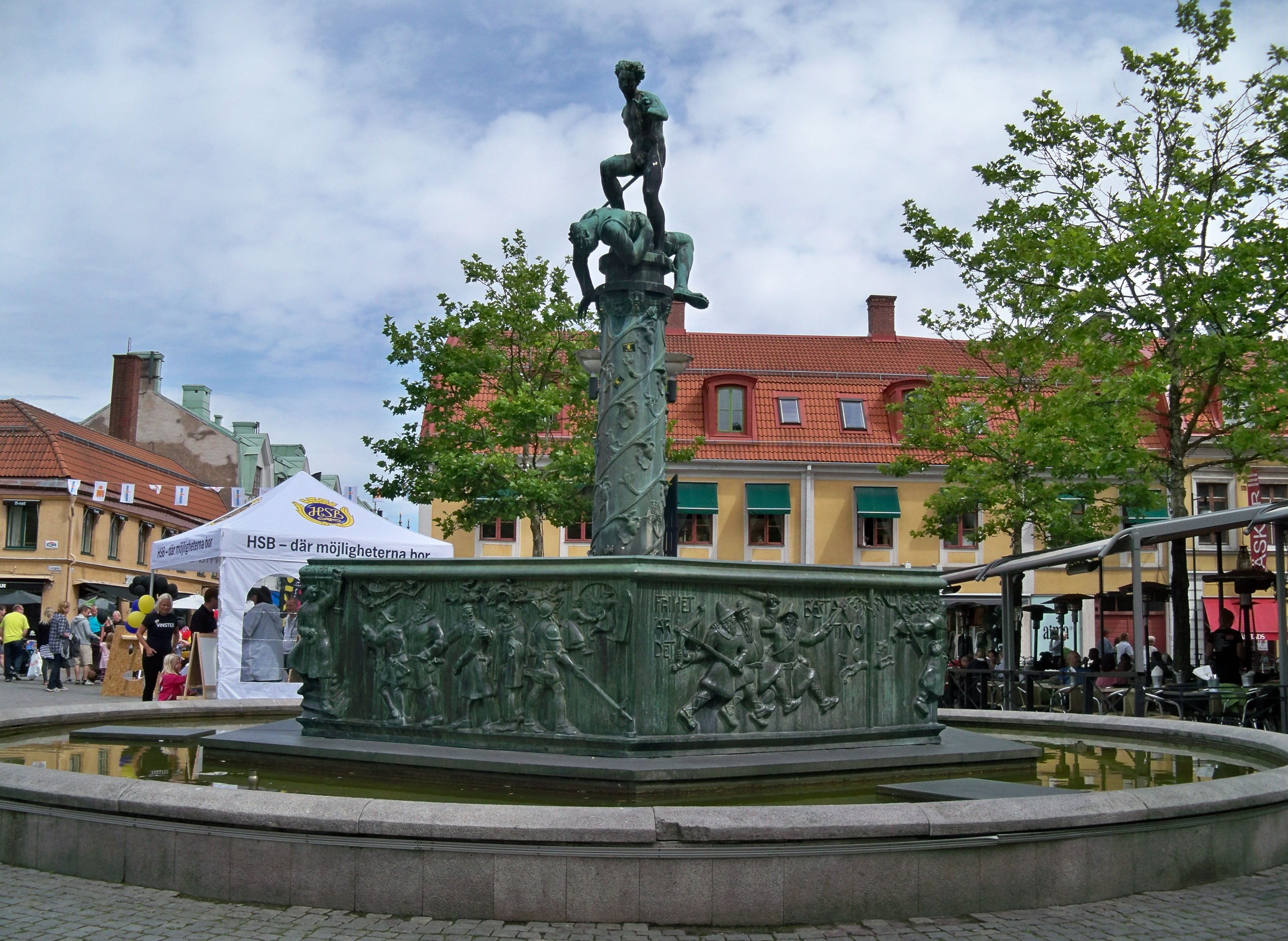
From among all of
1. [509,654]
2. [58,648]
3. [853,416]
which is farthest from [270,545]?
[853,416]

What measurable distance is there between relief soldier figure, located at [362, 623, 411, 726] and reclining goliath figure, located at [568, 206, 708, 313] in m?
3.02

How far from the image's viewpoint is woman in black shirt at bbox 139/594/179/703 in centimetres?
1543

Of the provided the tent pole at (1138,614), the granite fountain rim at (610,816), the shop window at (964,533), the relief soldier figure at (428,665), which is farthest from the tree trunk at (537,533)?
the granite fountain rim at (610,816)

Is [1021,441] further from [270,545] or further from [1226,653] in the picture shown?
[270,545]

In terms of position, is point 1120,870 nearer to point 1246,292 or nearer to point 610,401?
point 610,401

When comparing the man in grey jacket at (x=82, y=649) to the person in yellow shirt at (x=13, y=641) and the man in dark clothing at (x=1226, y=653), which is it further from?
the man in dark clothing at (x=1226, y=653)

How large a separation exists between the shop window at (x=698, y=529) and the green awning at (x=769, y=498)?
4.76 feet

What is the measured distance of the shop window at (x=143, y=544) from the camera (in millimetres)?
47188

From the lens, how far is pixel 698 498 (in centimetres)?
4234

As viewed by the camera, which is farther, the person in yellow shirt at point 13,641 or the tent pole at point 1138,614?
the person in yellow shirt at point 13,641

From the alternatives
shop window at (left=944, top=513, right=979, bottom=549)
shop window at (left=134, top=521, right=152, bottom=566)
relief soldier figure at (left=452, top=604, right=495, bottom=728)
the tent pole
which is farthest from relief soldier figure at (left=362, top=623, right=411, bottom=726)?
shop window at (left=134, top=521, right=152, bottom=566)

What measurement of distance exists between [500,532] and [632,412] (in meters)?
33.7

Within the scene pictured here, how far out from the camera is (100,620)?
36156mm

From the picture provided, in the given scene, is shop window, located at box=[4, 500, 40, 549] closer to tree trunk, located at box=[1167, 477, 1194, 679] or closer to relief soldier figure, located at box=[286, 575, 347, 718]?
tree trunk, located at box=[1167, 477, 1194, 679]
